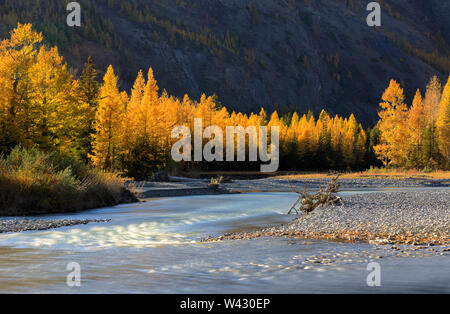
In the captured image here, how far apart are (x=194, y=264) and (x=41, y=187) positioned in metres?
12.9

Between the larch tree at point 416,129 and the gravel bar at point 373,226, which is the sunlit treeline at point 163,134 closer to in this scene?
the larch tree at point 416,129

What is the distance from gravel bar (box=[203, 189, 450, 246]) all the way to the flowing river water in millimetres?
999

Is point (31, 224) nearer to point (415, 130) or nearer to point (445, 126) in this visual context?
point (415, 130)

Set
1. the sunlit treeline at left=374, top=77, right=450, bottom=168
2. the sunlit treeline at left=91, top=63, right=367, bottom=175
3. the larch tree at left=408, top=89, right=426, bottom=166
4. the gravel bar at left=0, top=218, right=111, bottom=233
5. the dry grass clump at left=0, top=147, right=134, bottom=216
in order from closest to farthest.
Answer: the gravel bar at left=0, top=218, right=111, bottom=233 < the dry grass clump at left=0, top=147, right=134, bottom=216 < the sunlit treeline at left=91, top=63, right=367, bottom=175 < the sunlit treeline at left=374, top=77, right=450, bottom=168 < the larch tree at left=408, top=89, right=426, bottom=166

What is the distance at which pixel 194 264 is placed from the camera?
9.70 meters

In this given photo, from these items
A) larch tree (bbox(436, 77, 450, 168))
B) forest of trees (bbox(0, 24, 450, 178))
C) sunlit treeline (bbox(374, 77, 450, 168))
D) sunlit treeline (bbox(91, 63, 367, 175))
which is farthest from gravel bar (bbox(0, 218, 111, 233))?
larch tree (bbox(436, 77, 450, 168))

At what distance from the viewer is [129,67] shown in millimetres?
164875

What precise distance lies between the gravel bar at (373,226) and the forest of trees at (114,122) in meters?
16.8

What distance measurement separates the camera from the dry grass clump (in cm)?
1948

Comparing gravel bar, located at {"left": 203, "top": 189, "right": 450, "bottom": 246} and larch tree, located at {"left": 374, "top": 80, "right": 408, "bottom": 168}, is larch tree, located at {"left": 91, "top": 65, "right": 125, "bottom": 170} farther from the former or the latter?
larch tree, located at {"left": 374, "top": 80, "right": 408, "bottom": 168}

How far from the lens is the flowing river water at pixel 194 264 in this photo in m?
7.87

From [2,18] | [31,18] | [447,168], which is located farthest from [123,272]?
[31,18]

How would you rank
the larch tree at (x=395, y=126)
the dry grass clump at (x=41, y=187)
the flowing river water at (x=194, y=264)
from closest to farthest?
the flowing river water at (x=194, y=264)
the dry grass clump at (x=41, y=187)
the larch tree at (x=395, y=126)

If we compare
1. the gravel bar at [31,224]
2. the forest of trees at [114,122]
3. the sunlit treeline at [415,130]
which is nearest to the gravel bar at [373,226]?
the gravel bar at [31,224]
